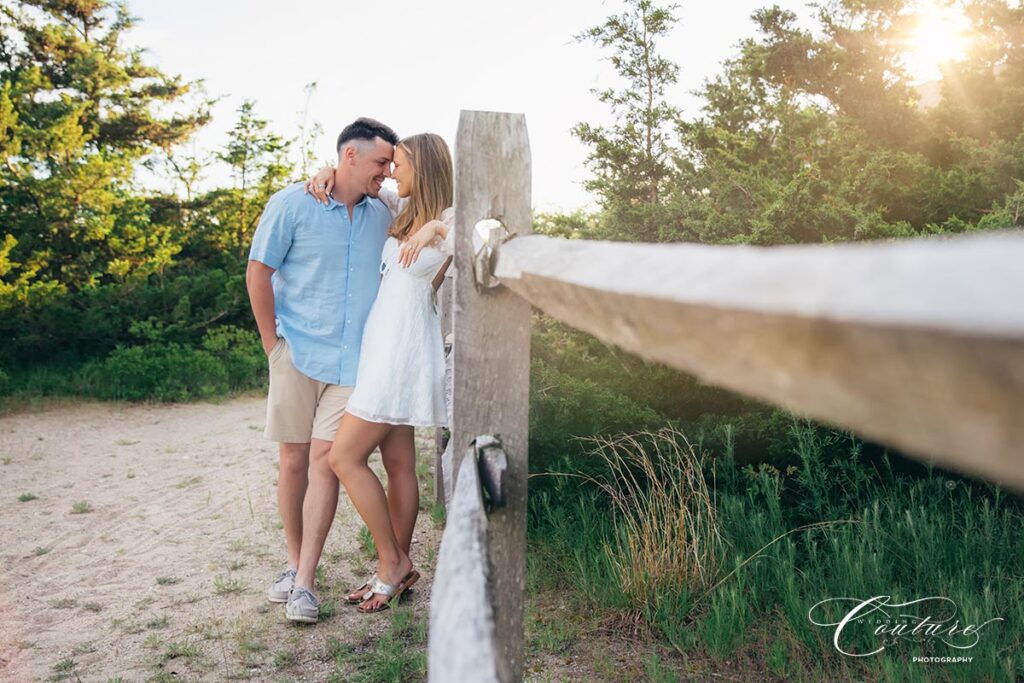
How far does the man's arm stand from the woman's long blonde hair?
0.78 metres

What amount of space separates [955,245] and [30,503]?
690 cm

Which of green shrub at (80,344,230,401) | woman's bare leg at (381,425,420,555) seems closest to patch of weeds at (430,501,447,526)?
woman's bare leg at (381,425,420,555)

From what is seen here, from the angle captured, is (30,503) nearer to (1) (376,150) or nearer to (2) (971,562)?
(1) (376,150)

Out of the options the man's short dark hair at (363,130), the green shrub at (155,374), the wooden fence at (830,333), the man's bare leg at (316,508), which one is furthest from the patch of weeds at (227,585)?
the green shrub at (155,374)

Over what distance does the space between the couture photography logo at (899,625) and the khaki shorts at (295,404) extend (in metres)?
2.23

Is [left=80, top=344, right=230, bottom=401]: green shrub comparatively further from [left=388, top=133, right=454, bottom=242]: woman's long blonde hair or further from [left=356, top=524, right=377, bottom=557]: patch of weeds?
[left=388, top=133, right=454, bottom=242]: woman's long blonde hair

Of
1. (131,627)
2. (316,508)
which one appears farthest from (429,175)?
(131,627)

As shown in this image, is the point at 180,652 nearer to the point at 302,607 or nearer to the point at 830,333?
the point at 302,607

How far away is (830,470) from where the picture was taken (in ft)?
13.8

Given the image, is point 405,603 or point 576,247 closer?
point 576,247

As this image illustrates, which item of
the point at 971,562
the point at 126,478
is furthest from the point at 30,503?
the point at 971,562

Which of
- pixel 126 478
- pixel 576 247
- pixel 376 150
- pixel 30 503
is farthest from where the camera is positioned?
pixel 126 478

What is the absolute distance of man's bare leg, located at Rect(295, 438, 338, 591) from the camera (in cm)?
379

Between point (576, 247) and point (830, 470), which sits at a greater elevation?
point (576, 247)
